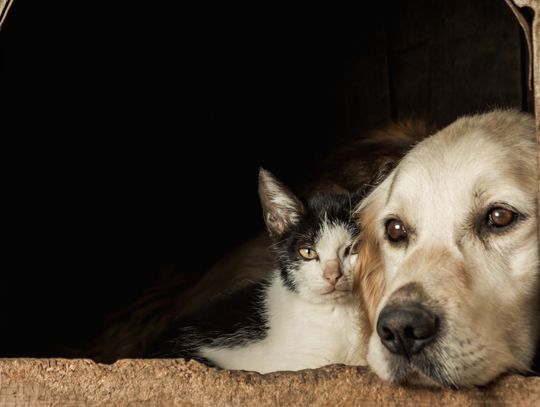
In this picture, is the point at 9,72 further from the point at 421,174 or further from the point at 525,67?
the point at 525,67

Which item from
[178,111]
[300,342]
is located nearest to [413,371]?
[300,342]

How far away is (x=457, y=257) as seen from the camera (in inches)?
86.3

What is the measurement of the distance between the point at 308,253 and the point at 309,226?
0.10 m

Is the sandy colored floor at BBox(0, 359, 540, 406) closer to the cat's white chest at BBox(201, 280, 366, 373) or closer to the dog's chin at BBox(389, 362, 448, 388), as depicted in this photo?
the dog's chin at BBox(389, 362, 448, 388)

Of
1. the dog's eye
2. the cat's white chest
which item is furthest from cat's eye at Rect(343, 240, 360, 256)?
the dog's eye

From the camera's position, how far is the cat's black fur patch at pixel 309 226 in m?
2.83

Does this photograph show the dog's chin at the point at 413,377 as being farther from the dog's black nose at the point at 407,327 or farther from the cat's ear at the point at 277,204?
the cat's ear at the point at 277,204

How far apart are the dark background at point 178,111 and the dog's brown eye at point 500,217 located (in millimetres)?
1818

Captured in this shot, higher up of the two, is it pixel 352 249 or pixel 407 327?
pixel 407 327

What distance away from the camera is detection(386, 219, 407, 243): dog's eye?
96.6 inches

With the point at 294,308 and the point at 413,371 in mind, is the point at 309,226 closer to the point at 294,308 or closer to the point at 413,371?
the point at 294,308

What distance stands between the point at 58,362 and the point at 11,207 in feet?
5.65

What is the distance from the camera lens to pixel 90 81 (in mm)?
4148

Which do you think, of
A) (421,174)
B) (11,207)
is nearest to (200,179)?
(11,207)
